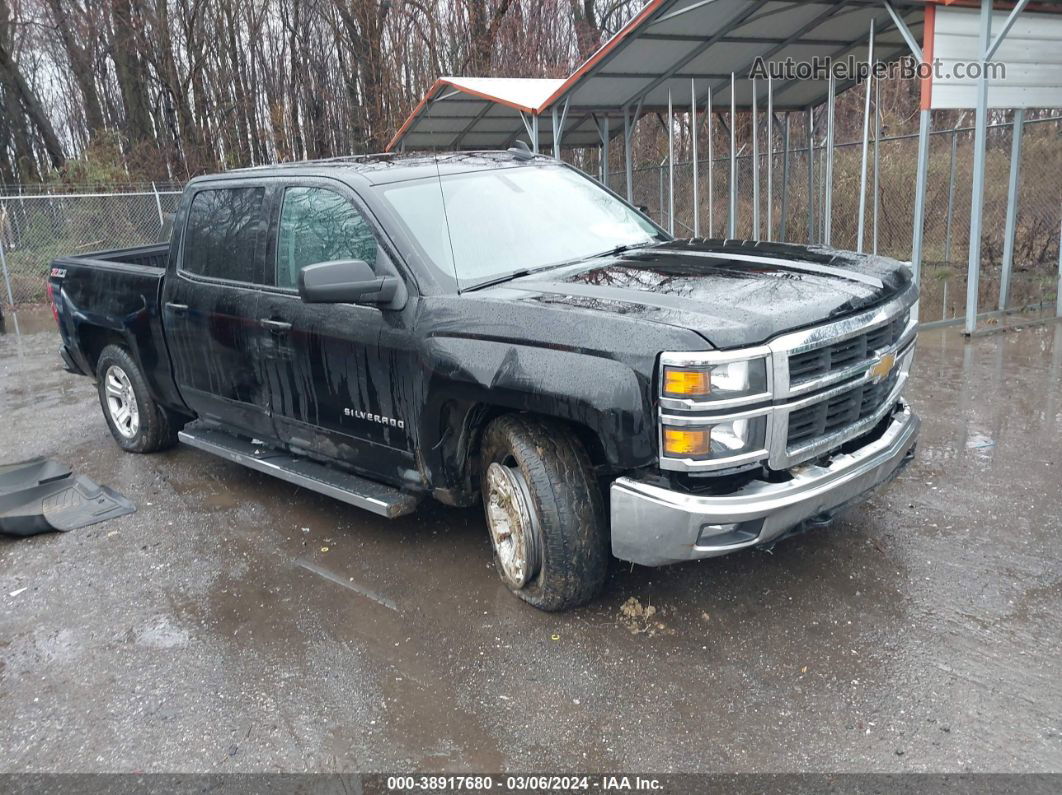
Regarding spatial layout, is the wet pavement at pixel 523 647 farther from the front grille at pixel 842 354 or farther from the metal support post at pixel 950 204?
the metal support post at pixel 950 204

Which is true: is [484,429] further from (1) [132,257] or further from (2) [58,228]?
(2) [58,228]

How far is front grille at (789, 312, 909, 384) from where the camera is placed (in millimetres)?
3299

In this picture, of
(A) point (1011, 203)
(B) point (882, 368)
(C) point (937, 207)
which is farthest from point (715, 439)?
(C) point (937, 207)

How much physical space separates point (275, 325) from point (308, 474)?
81 cm

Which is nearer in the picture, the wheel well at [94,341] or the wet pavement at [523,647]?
the wet pavement at [523,647]

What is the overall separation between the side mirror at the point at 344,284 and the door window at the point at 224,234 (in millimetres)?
1233

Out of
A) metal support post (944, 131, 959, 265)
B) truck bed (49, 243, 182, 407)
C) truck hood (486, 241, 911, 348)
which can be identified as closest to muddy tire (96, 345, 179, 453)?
truck bed (49, 243, 182, 407)

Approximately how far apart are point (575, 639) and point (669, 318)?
1407mm

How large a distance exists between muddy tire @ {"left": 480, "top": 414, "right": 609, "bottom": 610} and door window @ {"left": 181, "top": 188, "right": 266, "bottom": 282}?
6.74ft

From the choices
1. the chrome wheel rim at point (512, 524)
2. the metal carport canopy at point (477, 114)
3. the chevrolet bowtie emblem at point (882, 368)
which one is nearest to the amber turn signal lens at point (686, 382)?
the chrome wheel rim at point (512, 524)

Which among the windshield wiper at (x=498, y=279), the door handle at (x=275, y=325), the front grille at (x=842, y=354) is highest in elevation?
the windshield wiper at (x=498, y=279)

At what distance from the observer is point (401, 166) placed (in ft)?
15.2

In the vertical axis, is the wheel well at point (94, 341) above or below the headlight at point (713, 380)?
below

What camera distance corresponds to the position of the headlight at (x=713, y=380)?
3.11 metres
